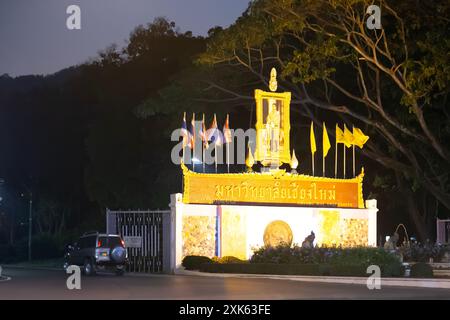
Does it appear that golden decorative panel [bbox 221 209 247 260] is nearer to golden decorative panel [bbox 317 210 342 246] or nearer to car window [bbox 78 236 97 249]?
golden decorative panel [bbox 317 210 342 246]

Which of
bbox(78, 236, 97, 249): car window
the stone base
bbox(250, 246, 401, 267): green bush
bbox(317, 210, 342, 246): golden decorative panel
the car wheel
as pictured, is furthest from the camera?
bbox(317, 210, 342, 246): golden decorative panel

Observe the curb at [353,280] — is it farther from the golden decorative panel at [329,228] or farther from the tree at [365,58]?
the tree at [365,58]

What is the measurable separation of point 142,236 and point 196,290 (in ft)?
45.2

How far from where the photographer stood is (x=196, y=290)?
27109 mm

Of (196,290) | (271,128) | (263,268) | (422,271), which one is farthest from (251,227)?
(196,290)

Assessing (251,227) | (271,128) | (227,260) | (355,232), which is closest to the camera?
(227,260)

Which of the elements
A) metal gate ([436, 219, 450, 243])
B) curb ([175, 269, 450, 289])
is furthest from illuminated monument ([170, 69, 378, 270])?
metal gate ([436, 219, 450, 243])

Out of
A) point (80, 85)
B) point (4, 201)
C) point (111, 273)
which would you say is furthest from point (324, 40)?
point (4, 201)

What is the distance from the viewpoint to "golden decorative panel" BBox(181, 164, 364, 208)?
40125 mm

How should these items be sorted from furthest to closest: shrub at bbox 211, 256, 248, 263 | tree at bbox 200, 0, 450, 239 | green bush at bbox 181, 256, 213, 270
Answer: shrub at bbox 211, 256, 248, 263 < green bush at bbox 181, 256, 213, 270 < tree at bbox 200, 0, 450, 239

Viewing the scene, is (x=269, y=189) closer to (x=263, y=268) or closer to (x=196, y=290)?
(x=263, y=268)

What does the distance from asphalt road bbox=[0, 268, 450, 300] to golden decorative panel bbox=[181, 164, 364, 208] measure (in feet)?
27.2

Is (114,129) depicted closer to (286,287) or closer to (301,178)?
(301,178)

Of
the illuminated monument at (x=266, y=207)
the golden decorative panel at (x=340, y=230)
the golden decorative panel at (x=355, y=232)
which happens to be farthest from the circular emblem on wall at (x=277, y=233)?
the golden decorative panel at (x=355, y=232)
